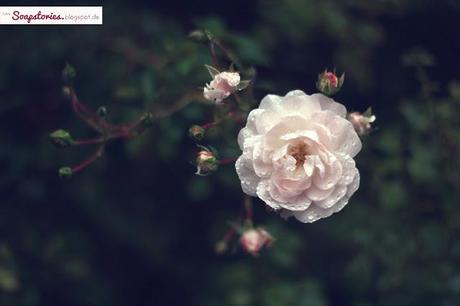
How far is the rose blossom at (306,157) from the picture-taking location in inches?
58.6

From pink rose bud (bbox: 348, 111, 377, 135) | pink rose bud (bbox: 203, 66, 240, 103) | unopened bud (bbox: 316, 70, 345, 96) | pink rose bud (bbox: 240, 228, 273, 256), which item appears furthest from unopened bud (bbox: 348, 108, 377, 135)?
pink rose bud (bbox: 240, 228, 273, 256)

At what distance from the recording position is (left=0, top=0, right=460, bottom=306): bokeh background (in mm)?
2268

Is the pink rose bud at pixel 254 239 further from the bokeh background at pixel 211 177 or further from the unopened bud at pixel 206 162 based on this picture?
the unopened bud at pixel 206 162

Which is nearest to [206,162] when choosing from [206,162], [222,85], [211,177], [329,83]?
[206,162]

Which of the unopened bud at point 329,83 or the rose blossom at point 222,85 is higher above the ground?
the rose blossom at point 222,85

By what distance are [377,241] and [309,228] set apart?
0.59 metres

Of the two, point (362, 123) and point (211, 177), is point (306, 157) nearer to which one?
point (362, 123)

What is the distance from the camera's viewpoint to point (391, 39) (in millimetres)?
3053

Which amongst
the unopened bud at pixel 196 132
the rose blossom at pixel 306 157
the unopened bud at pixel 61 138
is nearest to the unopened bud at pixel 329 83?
the rose blossom at pixel 306 157

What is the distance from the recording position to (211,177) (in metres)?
2.50

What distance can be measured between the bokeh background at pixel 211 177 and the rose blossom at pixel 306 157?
0.32 metres

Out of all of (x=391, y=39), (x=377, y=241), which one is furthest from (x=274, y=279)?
(x=391, y=39)

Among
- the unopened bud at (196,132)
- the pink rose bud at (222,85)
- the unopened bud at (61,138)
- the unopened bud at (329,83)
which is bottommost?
the unopened bud at (196,132)

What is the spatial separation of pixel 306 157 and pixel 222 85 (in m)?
0.23
